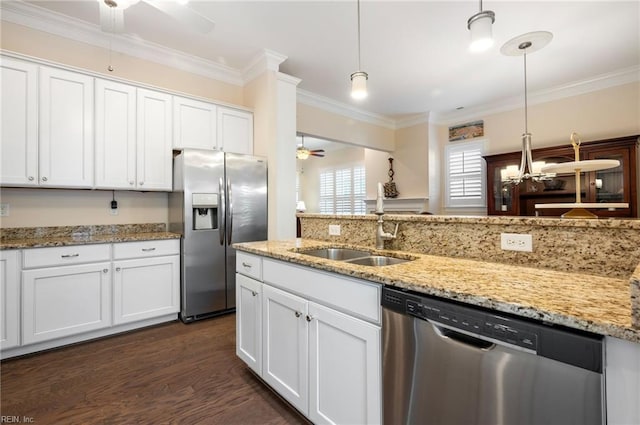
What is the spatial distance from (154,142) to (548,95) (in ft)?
17.7

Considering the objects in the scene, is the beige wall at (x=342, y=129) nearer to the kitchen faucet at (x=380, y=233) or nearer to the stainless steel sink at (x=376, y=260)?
the kitchen faucet at (x=380, y=233)

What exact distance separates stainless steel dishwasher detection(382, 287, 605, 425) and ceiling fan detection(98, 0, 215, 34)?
2120mm

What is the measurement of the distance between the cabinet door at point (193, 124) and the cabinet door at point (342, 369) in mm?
2583

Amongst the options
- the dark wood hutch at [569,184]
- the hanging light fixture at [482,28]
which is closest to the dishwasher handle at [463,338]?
the hanging light fixture at [482,28]

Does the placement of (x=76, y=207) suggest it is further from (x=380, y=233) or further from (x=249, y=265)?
(x=380, y=233)

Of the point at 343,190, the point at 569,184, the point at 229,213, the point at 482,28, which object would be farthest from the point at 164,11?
the point at 343,190

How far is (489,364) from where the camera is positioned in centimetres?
93

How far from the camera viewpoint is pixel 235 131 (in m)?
3.66

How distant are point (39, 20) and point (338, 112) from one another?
12.2 ft

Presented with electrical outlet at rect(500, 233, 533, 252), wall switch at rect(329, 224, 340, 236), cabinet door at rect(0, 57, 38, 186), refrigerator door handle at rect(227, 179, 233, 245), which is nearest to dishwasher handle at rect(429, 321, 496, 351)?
electrical outlet at rect(500, 233, 533, 252)

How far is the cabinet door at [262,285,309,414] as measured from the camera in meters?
1.59

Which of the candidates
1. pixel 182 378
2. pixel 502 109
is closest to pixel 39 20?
pixel 182 378

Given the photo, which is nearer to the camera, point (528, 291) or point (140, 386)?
point (528, 291)

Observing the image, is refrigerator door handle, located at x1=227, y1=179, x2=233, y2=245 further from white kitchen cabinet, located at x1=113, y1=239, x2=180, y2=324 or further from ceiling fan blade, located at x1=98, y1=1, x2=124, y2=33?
ceiling fan blade, located at x1=98, y1=1, x2=124, y2=33
